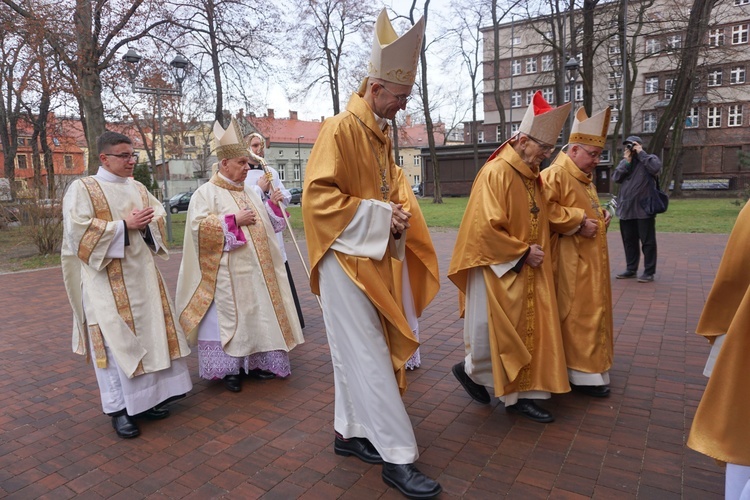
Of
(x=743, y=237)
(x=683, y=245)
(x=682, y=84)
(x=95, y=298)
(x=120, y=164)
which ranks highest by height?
(x=682, y=84)

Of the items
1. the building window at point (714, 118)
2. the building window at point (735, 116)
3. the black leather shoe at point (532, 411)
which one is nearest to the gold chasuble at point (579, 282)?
the black leather shoe at point (532, 411)

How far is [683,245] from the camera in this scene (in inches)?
450

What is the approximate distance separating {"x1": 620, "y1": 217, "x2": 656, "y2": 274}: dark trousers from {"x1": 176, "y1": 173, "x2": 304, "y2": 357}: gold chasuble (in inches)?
225

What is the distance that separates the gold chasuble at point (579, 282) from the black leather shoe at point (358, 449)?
166 cm

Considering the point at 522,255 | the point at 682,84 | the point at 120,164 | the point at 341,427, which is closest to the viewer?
the point at 341,427

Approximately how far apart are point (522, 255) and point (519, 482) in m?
1.37

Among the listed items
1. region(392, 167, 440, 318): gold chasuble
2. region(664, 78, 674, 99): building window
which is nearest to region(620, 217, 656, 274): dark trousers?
region(392, 167, 440, 318): gold chasuble

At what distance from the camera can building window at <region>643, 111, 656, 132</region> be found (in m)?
42.0

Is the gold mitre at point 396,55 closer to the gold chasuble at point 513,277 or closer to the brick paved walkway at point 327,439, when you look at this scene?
the gold chasuble at point 513,277

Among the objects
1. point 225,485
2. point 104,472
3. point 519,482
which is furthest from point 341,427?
point 104,472

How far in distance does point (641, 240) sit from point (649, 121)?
42.0 metres

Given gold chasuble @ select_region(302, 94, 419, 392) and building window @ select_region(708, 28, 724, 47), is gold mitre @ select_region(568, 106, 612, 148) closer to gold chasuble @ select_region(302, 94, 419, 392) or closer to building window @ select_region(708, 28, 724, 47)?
gold chasuble @ select_region(302, 94, 419, 392)

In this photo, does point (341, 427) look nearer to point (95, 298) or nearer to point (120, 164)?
point (95, 298)

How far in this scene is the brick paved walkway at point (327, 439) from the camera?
2.78 meters
